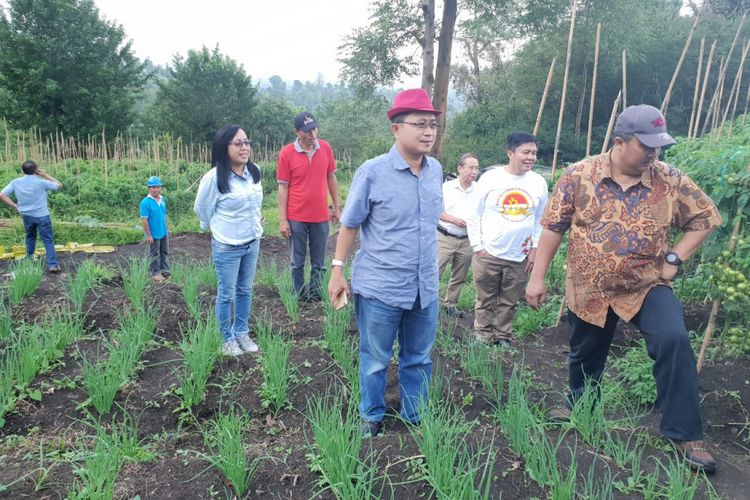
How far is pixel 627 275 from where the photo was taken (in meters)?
2.51

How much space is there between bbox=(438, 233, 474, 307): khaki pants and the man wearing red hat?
2.41 m

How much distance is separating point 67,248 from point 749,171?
30.0 feet

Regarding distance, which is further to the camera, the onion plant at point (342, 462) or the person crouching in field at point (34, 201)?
the person crouching in field at point (34, 201)

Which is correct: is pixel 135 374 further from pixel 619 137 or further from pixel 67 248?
pixel 67 248

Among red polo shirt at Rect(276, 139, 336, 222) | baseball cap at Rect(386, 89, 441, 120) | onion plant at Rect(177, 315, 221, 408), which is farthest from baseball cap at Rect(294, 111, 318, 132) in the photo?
baseball cap at Rect(386, 89, 441, 120)

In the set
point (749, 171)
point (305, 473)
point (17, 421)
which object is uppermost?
point (749, 171)

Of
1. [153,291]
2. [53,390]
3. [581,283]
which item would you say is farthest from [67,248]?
[581,283]

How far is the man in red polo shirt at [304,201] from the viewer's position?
192 inches

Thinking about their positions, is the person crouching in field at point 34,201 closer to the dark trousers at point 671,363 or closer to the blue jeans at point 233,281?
the blue jeans at point 233,281

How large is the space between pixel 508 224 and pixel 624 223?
1638 mm

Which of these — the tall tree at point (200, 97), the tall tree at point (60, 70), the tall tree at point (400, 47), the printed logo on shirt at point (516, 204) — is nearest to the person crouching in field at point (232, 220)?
the printed logo on shirt at point (516, 204)

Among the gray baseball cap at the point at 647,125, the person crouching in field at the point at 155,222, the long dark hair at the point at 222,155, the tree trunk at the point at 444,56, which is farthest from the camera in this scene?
the tree trunk at the point at 444,56

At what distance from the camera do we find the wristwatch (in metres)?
2.49

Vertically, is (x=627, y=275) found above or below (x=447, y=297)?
above
